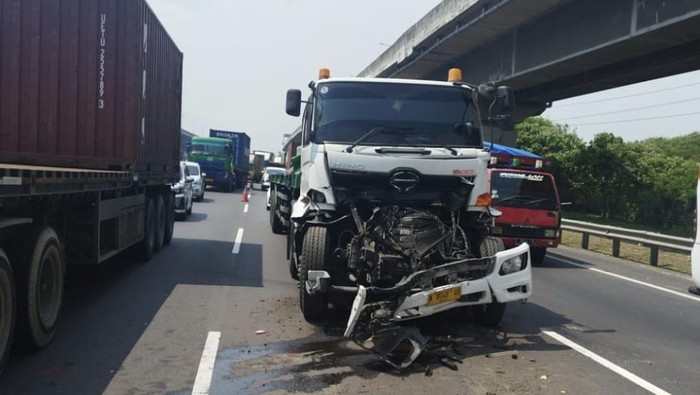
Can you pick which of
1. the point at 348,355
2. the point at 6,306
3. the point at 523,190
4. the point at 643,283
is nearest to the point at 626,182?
the point at 523,190

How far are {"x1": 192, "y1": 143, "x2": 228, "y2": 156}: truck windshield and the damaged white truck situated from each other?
1133 inches

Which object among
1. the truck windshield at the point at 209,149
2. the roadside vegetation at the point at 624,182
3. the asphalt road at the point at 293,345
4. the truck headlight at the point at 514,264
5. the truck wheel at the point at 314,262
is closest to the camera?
the asphalt road at the point at 293,345

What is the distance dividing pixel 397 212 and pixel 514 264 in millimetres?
1329

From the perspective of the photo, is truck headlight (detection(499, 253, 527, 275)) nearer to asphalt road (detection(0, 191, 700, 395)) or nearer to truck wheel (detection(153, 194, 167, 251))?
asphalt road (detection(0, 191, 700, 395))

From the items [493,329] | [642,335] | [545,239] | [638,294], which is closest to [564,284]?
[638,294]

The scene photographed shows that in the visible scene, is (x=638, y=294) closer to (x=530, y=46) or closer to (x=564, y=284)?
(x=564, y=284)

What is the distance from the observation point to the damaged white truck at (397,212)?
257 inches

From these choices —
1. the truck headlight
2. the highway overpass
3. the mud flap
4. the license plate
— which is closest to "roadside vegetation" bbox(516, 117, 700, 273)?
the highway overpass

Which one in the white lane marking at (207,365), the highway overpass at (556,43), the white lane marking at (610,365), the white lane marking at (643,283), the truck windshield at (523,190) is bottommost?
the white lane marking at (643,283)

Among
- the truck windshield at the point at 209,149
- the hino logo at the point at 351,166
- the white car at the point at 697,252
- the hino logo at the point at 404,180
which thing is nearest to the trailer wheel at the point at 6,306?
the hino logo at the point at 351,166

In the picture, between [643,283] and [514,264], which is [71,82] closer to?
[514,264]

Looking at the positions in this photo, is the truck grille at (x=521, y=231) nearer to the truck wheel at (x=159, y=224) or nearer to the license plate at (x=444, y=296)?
the truck wheel at (x=159, y=224)

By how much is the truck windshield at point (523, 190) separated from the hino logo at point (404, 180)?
21.6ft

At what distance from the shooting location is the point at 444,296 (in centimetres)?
639
